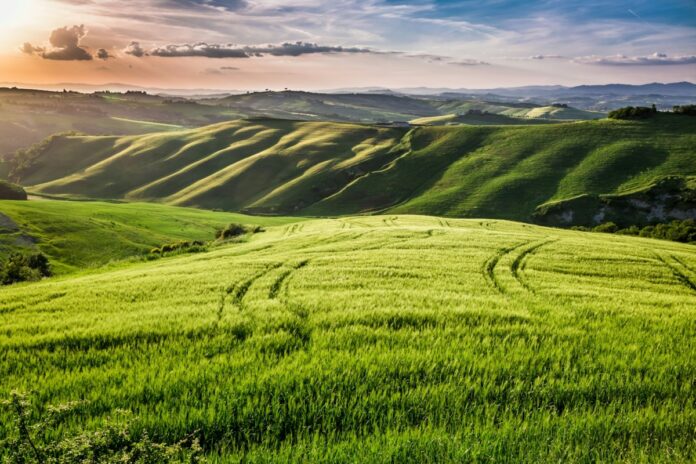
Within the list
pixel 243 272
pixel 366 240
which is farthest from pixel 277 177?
pixel 243 272

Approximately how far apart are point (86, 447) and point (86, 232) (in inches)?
3151

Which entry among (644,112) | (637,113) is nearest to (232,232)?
(637,113)

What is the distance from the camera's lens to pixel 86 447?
4504mm

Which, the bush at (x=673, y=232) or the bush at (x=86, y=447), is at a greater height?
the bush at (x=86, y=447)

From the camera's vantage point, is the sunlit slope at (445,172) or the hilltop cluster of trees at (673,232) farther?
the sunlit slope at (445,172)

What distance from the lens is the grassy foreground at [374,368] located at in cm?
550

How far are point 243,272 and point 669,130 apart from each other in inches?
6819

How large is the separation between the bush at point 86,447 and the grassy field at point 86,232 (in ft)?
159

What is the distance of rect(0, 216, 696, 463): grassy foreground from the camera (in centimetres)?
550

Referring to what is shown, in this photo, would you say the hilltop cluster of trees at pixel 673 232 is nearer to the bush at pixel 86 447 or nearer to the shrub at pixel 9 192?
the bush at pixel 86 447

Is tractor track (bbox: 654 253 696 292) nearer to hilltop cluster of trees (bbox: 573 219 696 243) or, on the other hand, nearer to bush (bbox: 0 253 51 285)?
bush (bbox: 0 253 51 285)

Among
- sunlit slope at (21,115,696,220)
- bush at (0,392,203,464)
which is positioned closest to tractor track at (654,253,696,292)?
bush at (0,392,203,464)

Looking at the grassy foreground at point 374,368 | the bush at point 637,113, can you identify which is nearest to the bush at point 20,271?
the grassy foreground at point 374,368

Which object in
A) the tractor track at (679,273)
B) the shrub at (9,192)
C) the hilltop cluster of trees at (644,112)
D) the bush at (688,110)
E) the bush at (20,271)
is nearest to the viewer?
the tractor track at (679,273)
